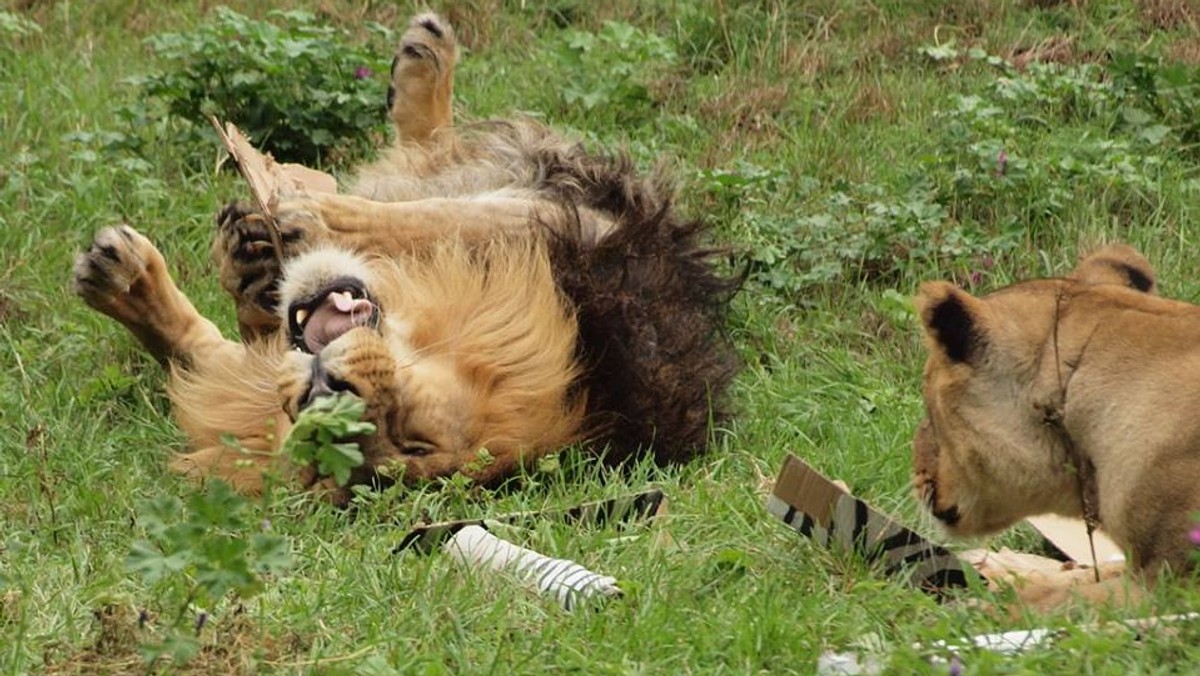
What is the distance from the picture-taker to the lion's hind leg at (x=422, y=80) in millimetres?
6547

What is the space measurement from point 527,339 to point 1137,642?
2221mm

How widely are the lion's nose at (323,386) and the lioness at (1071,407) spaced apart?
1470 millimetres

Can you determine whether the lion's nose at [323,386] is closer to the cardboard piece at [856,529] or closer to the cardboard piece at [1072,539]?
the cardboard piece at [856,529]

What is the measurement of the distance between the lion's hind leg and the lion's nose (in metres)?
1.82

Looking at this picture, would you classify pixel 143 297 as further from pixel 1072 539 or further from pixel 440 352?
pixel 1072 539

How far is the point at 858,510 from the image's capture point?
13.6ft

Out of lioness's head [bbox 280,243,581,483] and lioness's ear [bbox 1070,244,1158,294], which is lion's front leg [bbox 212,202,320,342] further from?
lioness's ear [bbox 1070,244,1158,294]

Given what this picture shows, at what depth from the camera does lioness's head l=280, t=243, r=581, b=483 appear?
4.91m

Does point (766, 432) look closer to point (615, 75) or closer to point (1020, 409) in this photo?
point (1020, 409)

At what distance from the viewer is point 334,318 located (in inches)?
207

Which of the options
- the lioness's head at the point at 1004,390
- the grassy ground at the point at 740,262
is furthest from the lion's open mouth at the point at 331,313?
the lioness's head at the point at 1004,390

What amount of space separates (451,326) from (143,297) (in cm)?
100

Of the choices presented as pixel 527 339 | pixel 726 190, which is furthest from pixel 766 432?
pixel 726 190

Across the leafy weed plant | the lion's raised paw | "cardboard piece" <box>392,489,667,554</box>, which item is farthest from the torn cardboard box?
the leafy weed plant
